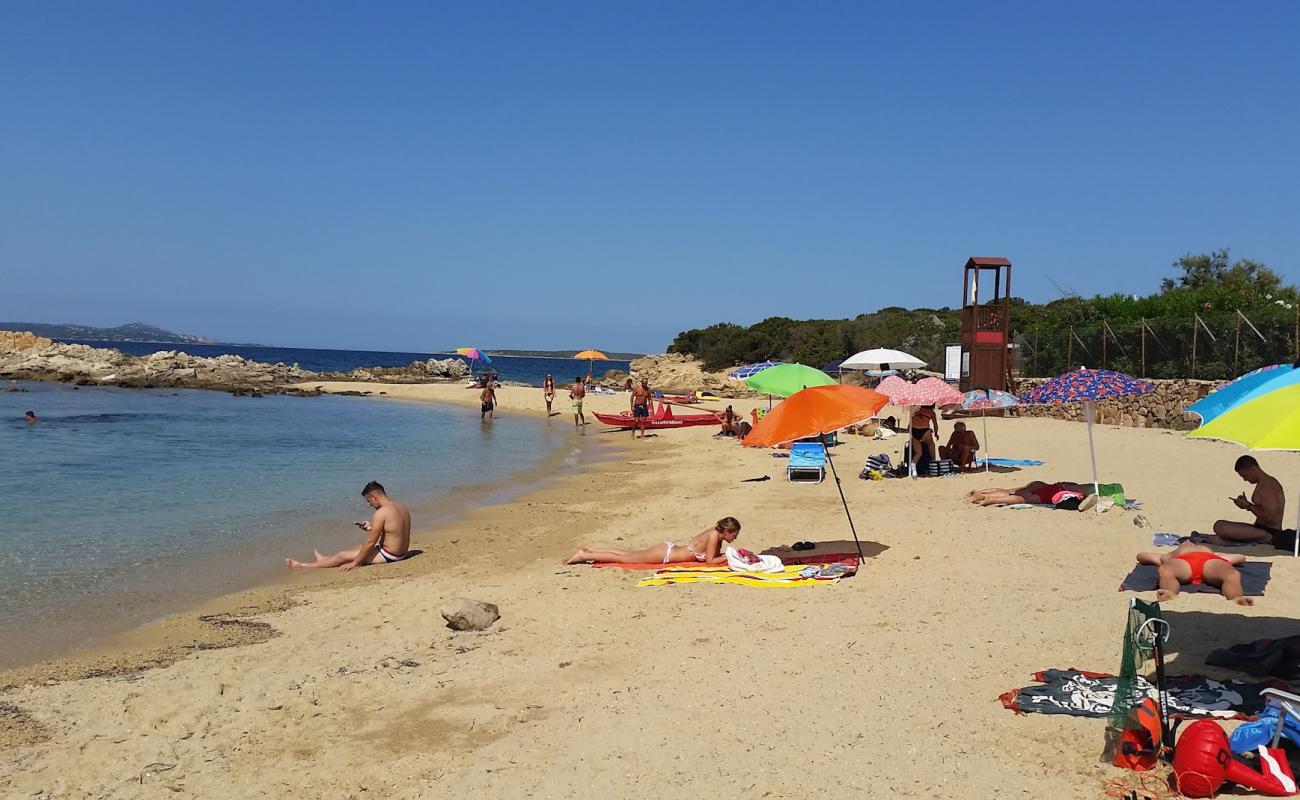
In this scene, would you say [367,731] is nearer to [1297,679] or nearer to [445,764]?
[445,764]

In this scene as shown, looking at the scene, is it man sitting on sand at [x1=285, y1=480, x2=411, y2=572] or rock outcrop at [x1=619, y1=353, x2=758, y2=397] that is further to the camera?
rock outcrop at [x1=619, y1=353, x2=758, y2=397]

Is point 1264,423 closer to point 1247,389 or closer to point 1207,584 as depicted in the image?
point 1247,389

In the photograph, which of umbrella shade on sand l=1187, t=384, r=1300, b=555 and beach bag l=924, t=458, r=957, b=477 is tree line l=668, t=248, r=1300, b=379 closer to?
beach bag l=924, t=458, r=957, b=477

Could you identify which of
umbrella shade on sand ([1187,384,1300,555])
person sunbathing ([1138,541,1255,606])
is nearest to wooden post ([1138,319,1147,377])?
person sunbathing ([1138,541,1255,606])

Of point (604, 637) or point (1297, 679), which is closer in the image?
point (1297, 679)

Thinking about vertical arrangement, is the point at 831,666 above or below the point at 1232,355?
below

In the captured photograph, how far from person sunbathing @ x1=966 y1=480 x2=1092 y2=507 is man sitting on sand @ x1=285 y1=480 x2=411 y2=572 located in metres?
7.07

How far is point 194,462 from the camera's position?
61.1 ft

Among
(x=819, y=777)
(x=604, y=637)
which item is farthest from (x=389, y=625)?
(x=819, y=777)

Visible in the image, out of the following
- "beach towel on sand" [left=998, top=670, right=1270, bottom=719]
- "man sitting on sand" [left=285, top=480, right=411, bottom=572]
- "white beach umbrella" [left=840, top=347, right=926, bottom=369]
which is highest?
"white beach umbrella" [left=840, top=347, right=926, bottom=369]

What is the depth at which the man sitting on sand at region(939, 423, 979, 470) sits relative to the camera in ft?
47.2

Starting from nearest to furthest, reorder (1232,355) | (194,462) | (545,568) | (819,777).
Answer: (819,777), (545,568), (194,462), (1232,355)

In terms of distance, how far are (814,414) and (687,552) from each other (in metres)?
2.01

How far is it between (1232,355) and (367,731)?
72.7ft
